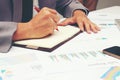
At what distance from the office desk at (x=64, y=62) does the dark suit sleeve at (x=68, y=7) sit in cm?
46

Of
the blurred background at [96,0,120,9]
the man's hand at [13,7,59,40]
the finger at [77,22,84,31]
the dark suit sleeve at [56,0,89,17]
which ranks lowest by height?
the blurred background at [96,0,120,9]

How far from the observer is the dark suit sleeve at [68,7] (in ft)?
4.56

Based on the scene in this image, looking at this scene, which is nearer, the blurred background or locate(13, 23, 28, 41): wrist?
locate(13, 23, 28, 41): wrist

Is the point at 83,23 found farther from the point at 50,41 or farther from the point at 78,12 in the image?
the point at 50,41

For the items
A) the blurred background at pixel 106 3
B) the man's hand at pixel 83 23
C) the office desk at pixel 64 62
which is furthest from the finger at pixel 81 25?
the blurred background at pixel 106 3

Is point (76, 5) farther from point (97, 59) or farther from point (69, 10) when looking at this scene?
point (97, 59)

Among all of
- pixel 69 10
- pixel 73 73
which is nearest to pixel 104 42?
pixel 73 73

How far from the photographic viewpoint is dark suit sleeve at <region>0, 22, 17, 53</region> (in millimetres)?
816

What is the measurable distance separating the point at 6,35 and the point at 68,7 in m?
0.66

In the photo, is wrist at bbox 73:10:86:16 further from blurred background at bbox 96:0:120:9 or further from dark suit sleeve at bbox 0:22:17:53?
blurred background at bbox 96:0:120:9

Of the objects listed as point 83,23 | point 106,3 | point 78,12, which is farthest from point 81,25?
point 106,3

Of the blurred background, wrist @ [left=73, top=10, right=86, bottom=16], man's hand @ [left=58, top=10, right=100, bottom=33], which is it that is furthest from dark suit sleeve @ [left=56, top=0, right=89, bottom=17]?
the blurred background

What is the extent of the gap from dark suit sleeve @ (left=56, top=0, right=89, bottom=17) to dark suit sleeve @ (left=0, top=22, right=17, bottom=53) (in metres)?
0.55

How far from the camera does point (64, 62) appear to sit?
2.37 ft
